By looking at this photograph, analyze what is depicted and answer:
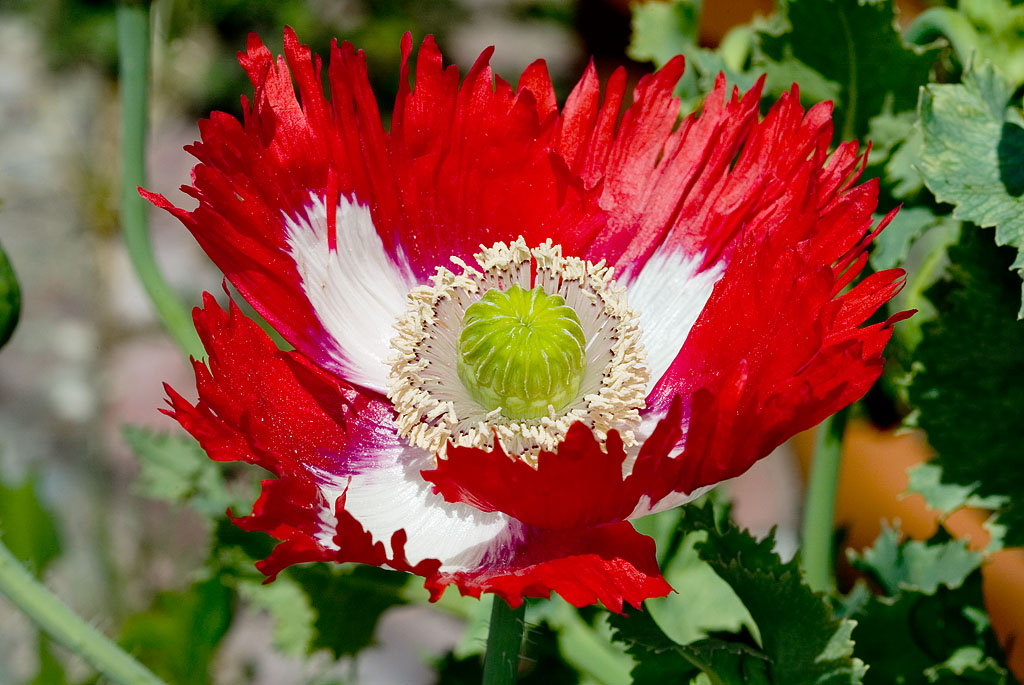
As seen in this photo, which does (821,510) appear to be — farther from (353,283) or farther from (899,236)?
(353,283)

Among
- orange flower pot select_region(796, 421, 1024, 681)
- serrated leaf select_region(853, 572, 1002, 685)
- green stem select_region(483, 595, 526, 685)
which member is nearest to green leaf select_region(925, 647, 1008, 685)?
serrated leaf select_region(853, 572, 1002, 685)

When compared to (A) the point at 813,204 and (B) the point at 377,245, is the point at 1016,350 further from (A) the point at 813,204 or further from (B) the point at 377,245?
(B) the point at 377,245

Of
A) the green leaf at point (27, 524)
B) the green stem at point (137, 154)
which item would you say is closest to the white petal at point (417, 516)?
the green stem at point (137, 154)

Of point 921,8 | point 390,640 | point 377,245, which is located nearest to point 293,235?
point 377,245

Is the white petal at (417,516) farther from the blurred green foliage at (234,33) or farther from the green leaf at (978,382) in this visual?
the blurred green foliage at (234,33)

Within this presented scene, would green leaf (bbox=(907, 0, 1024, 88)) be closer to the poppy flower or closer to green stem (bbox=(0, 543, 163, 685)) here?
the poppy flower

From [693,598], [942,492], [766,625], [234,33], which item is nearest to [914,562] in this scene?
[942,492]
